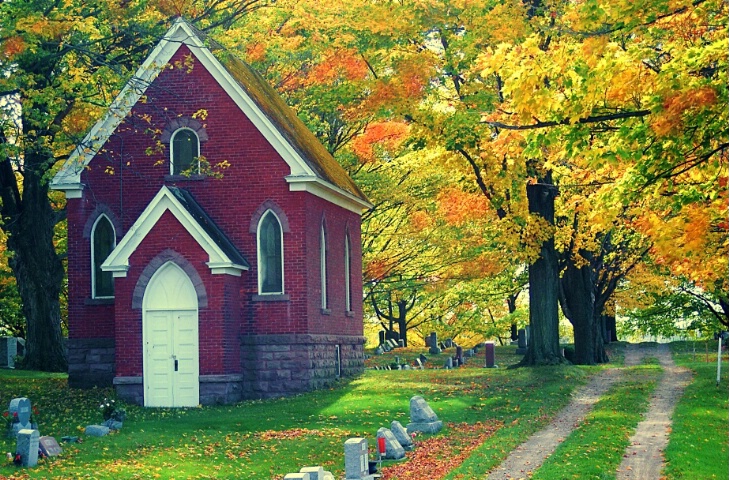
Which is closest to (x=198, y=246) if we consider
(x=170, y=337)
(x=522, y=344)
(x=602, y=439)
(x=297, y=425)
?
(x=170, y=337)

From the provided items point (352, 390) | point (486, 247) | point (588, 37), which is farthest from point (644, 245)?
point (588, 37)

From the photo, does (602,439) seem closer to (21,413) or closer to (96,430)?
(96,430)

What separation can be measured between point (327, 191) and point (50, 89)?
32.7 feet

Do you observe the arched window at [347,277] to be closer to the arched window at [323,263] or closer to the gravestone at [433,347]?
the arched window at [323,263]

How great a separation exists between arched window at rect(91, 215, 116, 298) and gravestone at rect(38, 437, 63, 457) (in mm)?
12699

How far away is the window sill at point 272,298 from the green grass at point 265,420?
279 centimetres

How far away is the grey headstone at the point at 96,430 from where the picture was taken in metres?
23.4

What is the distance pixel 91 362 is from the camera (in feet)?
108

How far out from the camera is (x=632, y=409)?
26.4m

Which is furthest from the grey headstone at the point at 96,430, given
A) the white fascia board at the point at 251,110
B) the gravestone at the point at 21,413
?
the white fascia board at the point at 251,110

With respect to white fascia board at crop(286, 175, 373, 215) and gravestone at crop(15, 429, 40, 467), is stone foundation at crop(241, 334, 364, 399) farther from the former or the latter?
gravestone at crop(15, 429, 40, 467)

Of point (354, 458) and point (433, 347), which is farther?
point (433, 347)

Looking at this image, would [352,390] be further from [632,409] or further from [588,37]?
[588,37]

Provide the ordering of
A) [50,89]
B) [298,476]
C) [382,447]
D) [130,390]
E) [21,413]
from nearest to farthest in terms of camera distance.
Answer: [298,476] → [382,447] → [21,413] → [50,89] → [130,390]
